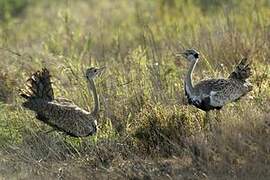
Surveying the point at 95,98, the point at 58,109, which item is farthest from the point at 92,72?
the point at 58,109

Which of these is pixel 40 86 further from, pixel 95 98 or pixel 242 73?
pixel 242 73

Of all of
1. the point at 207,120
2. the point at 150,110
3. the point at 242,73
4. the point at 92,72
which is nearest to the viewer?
the point at 207,120

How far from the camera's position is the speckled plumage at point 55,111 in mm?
8508

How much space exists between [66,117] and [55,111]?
147mm

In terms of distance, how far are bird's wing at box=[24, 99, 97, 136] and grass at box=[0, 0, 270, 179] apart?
0.17m

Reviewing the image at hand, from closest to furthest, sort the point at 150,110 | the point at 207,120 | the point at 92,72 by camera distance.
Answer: the point at 207,120 < the point at 150,110 < the point at 92,72

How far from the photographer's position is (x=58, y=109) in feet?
28.3

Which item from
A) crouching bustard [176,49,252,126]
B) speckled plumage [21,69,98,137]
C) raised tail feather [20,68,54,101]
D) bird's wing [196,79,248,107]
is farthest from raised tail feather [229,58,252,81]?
raised tail feather [20,68,54,101]

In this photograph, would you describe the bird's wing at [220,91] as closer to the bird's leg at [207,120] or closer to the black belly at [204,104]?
the black belly at [204,104]

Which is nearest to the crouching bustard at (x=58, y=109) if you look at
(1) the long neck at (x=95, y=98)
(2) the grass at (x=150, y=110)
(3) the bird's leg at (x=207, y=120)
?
(1) the long neck at (x=95, y=98)

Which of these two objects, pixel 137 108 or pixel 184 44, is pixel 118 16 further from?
pixel 137 108

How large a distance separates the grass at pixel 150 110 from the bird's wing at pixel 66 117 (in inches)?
6.6

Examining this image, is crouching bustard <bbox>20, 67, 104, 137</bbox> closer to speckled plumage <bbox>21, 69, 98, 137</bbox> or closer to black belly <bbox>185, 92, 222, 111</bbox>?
speckled plumage <bbox>21, 69, 98, 137</bbox>

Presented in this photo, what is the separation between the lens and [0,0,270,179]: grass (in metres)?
7.40
